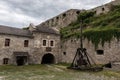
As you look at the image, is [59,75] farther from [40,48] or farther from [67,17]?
[67,17]

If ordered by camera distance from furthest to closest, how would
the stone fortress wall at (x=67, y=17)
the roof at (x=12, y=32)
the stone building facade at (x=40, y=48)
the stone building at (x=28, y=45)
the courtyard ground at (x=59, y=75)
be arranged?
the stone fortress wall at (x=67, y=17) → the roof at (x=12, y=32) → the stone building at (x=28, y=45) → the stone building facade at (x=40, y=48) → the courtyard ground at (x=59, y=75)

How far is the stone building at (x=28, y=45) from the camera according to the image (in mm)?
23625

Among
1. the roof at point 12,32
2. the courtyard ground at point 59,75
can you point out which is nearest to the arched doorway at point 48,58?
the roof at point 12,32

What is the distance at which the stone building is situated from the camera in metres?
23.6

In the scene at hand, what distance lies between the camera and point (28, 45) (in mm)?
25859

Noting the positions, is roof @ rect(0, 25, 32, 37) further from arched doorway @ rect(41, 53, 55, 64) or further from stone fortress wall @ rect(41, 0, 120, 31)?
stone fortress wall @ rect(41, 0, 120, 31)

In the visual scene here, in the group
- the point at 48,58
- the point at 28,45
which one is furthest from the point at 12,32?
the point at 48,58

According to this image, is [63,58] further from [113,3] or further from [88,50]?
[113,3]

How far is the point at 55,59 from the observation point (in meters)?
28.5

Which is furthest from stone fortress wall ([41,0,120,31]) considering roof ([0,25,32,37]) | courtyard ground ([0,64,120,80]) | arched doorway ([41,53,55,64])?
courtyard ground ([0,64,120,80])

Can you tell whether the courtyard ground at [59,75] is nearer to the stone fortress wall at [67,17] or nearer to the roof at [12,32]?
the roof at [12,32]

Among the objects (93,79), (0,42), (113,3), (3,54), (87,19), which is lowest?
(93,79)

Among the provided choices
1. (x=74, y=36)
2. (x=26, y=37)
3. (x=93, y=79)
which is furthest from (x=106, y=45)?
(x=26, y=37)

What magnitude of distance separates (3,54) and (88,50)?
524 inches
